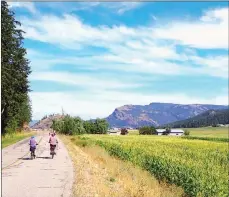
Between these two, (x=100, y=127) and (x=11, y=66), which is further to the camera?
(x=100, y=127)

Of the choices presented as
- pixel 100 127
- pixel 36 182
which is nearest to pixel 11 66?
pixel 36 182

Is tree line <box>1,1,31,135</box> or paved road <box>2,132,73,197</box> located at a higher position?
tree line <box>1,1,31,135</box>

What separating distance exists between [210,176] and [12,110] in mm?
40892

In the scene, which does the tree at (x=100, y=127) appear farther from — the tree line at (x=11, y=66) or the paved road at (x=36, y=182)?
the paved road at (x=36, y=182)

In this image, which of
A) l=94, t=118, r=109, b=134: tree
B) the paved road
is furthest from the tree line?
l=94, t=118, r=109, b=134: tree

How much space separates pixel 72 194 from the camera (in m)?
14.5

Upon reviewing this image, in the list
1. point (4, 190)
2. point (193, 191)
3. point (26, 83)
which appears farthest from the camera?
point (26, 83)

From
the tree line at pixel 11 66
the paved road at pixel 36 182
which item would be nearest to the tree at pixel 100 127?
the tree line at pixel 11 66

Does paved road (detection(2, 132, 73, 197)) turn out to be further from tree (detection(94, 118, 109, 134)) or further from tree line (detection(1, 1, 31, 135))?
tree (detection(94, 118, 109, 134))

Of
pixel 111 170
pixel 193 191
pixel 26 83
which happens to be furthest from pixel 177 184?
pixel 26 83

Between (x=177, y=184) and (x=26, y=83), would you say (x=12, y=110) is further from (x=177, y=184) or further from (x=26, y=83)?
(x=177, y=184)

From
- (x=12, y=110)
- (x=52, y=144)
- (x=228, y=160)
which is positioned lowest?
(x=228, y=160)

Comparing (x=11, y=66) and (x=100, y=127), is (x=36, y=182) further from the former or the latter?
(x=100, y=127)

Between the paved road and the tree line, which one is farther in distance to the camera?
the tree line
